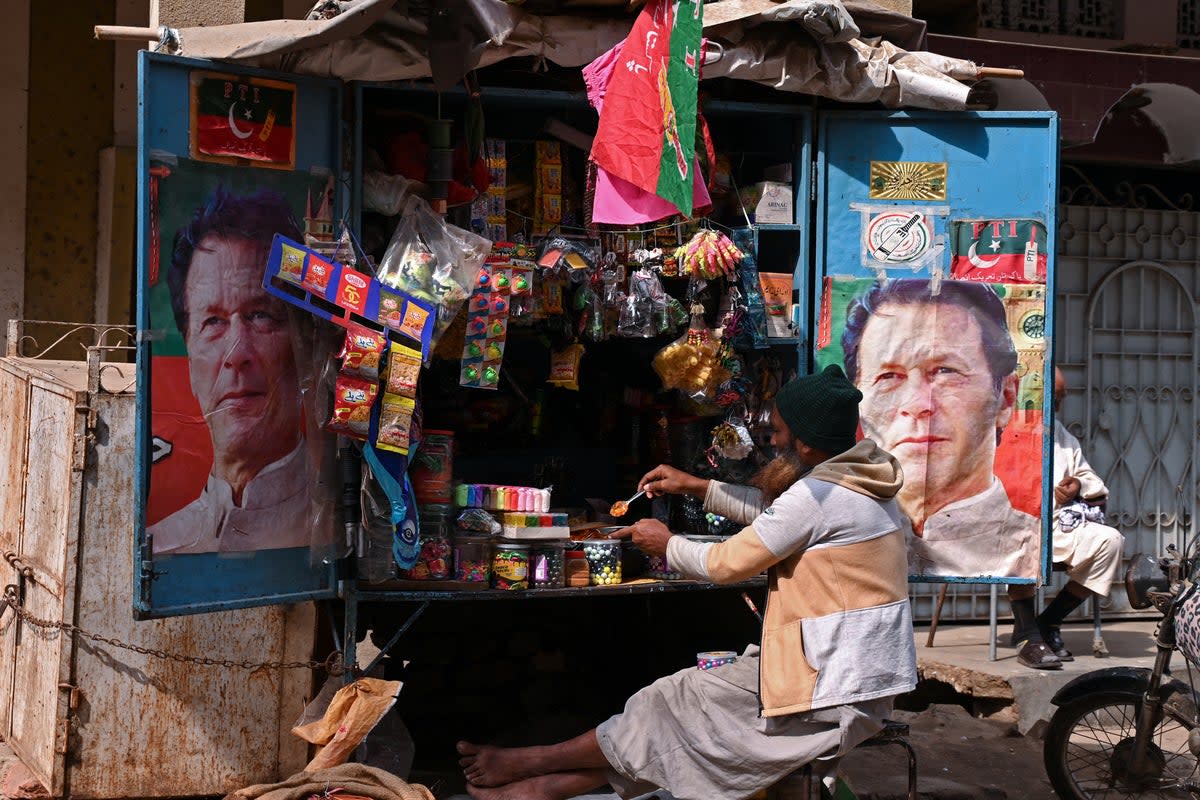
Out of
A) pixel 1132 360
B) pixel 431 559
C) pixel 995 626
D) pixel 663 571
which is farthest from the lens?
pixel 1132 360

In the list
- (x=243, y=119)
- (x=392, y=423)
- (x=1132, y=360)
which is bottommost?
(x=392, y=423)

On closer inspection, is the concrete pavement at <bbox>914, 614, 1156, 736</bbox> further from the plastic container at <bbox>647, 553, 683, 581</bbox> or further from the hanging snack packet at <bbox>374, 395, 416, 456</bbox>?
the hanging snack packet at <bbox>374, 395, 416, 456</bbox>

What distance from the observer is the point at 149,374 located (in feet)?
12.8

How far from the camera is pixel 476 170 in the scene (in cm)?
450

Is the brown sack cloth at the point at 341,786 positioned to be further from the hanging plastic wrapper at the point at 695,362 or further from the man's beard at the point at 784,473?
the hanging plastic wrapper at the point at 695,362

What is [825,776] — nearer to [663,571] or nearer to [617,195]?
[663,571]

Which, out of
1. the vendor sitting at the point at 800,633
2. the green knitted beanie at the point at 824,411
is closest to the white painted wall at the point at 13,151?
the vendor sitting at the point at 800,633

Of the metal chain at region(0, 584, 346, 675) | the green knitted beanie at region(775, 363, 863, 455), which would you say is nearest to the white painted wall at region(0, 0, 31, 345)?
the metal chain at region(0, 584, 346, 675)

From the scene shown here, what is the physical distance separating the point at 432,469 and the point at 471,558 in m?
0.32

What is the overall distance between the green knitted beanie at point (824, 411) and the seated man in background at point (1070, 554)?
9.72ft

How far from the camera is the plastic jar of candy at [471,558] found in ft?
14.6

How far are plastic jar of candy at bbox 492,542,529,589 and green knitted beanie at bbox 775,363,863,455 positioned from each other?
43.0 inches

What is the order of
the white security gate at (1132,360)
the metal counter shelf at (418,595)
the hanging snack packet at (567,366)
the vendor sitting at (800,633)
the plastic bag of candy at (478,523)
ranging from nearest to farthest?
1. the vendor sitting at (800,633)
2. the metal counter shelf at (418,595)
3. the plastic bag of candy at (478,523)
4. the hanging snack packet at (567,366)
5. the white security gate at (1132,360)

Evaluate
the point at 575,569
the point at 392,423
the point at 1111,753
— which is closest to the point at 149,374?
the point at 392,423
